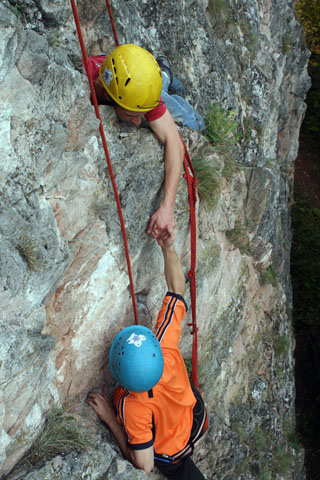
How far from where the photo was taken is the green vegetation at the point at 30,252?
103 inches

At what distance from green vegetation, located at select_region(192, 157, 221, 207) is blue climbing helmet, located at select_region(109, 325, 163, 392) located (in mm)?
1981

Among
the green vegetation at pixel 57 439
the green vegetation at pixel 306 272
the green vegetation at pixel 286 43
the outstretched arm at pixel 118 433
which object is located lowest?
the green vegetation at pixel 306 272

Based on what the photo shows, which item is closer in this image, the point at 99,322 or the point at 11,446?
the point at 11,446

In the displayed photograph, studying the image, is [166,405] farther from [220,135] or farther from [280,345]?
[280,345]

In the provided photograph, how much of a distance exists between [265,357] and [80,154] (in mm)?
5460

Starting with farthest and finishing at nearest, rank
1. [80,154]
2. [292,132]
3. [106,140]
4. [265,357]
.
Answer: [292,132], [265,357], [106,140], [80,154]

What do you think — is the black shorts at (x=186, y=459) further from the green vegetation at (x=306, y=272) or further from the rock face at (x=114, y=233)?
the green vegetation at (x=306, y=272)

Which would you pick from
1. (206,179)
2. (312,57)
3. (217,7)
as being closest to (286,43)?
(217,7)


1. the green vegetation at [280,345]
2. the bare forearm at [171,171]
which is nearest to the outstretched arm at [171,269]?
the bare forearm at [171,171]

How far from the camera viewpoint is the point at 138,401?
11.0ft

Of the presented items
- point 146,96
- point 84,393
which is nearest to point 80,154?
point 146,96

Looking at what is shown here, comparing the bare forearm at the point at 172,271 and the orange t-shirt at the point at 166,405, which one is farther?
the bare forearm at the point at 172,271

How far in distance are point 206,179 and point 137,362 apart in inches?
91.7

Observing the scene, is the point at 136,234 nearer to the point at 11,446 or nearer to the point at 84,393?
A: the point at 84,393
